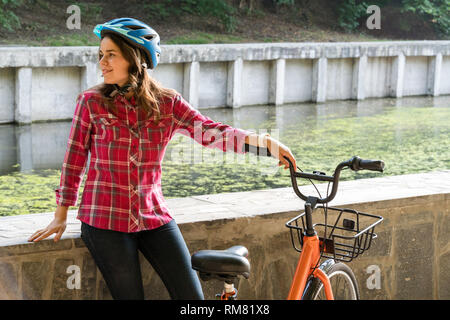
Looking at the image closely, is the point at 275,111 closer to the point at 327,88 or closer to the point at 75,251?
the point at 327,88

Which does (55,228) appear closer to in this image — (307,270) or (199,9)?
(307,270)

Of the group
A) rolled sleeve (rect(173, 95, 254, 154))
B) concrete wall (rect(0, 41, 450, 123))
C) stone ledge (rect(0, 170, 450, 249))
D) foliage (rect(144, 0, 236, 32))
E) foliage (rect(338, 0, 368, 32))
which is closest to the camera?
rolled sleeve (rect(173, 95, 254, 154))

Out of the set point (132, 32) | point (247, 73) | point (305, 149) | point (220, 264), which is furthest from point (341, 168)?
point (247, 73)

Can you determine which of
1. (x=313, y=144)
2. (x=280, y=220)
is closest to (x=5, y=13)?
(x=313, y=144)

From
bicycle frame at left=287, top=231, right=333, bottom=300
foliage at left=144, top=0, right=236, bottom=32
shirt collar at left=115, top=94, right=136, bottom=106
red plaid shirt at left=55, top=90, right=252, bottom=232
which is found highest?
foliage at left=144, top=0, right=236, bottom=32

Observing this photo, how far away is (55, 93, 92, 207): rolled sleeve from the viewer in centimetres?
275

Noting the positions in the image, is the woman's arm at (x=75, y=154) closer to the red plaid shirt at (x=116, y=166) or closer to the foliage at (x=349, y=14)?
the red plaid shirt at (x=116, y=166)

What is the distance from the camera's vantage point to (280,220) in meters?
3.46

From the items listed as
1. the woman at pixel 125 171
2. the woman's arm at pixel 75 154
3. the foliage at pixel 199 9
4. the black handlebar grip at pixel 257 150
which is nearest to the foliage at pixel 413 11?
the foliage at pixel 199 9

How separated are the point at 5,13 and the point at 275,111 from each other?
826 cm

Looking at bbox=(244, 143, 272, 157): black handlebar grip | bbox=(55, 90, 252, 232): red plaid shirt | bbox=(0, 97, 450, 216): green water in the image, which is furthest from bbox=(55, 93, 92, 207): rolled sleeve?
bbox=(0, 97, 450, 216): green water

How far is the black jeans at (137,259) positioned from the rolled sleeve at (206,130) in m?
0.41

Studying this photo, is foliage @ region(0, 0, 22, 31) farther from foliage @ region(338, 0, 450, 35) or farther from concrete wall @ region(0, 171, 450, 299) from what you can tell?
concrete wall @ region(0, 171, 450, 299)

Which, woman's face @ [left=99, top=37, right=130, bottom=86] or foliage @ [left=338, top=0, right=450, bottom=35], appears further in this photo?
foliage @ [left=338, top=0, right=450, bottom=35]
